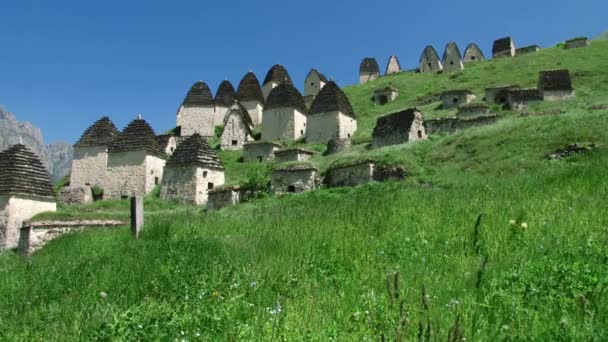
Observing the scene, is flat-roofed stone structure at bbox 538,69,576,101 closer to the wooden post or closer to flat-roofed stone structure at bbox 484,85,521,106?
flat-roofed stone structure at bbox 484,85,521,106

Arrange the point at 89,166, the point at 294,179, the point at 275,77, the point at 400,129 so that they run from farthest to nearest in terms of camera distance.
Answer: the point at 275,77, the point at 89,166, the point at 400,129, the point at 294,179

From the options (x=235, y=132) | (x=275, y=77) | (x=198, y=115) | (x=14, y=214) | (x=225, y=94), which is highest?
(x=275, y=77)

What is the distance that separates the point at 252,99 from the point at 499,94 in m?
22.2

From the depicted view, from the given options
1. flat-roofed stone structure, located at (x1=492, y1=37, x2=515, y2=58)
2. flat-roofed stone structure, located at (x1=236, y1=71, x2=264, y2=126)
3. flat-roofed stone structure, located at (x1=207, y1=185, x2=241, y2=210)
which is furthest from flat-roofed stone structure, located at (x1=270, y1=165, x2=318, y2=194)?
flat-roofed stone structure, located at (x1=492, y1=37, x2=515, y2=58)

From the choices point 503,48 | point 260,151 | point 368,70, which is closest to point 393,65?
point 368,70

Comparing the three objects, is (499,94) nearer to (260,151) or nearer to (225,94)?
(260,151)

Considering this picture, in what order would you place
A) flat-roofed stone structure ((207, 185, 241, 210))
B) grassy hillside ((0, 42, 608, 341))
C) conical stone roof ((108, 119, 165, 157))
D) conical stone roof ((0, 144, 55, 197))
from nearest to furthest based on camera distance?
grassy hillside ((0, 42, 608, 341)) → conical stone roof ((0, 144, 55, 197)) → flat-roofed stone structure ((207, 185, 241, 210)) → conical stone roof ((108, 119, 165, 157))

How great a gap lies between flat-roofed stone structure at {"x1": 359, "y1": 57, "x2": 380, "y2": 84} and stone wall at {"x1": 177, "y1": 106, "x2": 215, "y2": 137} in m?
37.5

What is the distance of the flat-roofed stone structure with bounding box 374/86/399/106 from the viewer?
2092 inches

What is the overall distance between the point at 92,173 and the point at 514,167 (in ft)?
81.4

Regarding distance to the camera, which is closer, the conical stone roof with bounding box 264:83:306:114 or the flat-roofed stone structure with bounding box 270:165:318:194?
the flat-roofed stone structure with bounding box 270:165:318:194

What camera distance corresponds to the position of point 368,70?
81.5 m

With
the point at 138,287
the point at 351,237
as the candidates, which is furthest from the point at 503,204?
the point at 138,287

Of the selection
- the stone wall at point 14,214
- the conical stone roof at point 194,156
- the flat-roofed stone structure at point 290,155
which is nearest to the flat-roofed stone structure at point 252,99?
the flat-roofed stone structure at point 290,155
